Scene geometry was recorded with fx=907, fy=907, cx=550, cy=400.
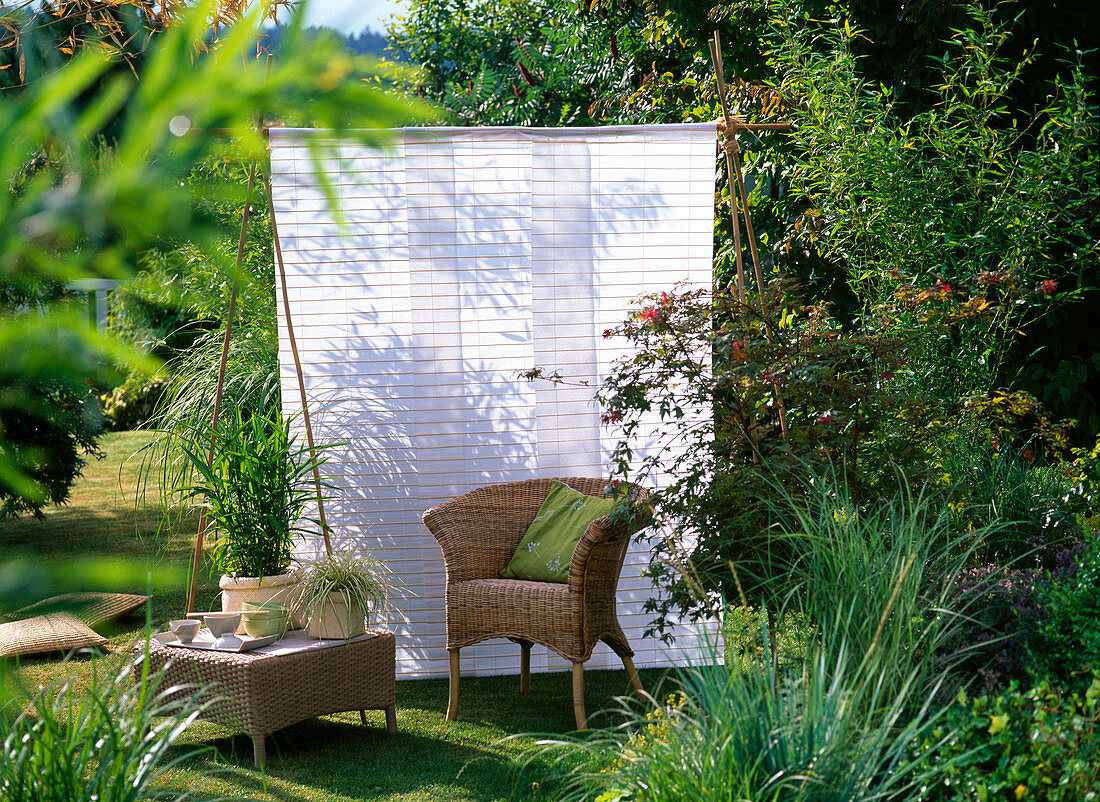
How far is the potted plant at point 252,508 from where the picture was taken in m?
3.44

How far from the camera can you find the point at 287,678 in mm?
3092

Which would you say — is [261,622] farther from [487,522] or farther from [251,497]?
[487,522]

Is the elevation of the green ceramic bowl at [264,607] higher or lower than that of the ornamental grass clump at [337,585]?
lower

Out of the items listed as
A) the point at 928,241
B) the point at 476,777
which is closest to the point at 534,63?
the point at 928,241

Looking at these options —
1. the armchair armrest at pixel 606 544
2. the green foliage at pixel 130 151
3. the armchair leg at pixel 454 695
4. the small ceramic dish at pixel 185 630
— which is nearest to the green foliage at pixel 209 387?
the small ceramic dish at pixel 185 630

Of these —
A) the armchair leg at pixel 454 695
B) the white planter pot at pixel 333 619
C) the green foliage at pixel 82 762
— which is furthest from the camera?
the armchair leg at pixel 454 695

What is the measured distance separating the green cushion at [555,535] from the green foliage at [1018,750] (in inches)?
76.7

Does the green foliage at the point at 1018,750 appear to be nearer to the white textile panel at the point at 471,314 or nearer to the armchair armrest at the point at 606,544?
the armchair armrest at the point at 606,544

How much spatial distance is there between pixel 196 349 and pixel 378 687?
3.19 meters

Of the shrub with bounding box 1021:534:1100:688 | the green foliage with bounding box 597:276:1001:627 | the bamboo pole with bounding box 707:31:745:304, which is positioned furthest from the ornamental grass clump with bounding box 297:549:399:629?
the shrub with bounding box 1021:534:1100:688

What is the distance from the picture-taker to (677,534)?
9.87 ft

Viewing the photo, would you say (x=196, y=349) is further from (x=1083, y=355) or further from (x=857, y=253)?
(x=1083, y=355)

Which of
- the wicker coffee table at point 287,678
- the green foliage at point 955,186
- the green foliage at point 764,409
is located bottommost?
the wicker coffee table at point 287,678

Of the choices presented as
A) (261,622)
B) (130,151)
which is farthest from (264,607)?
(130,151)
